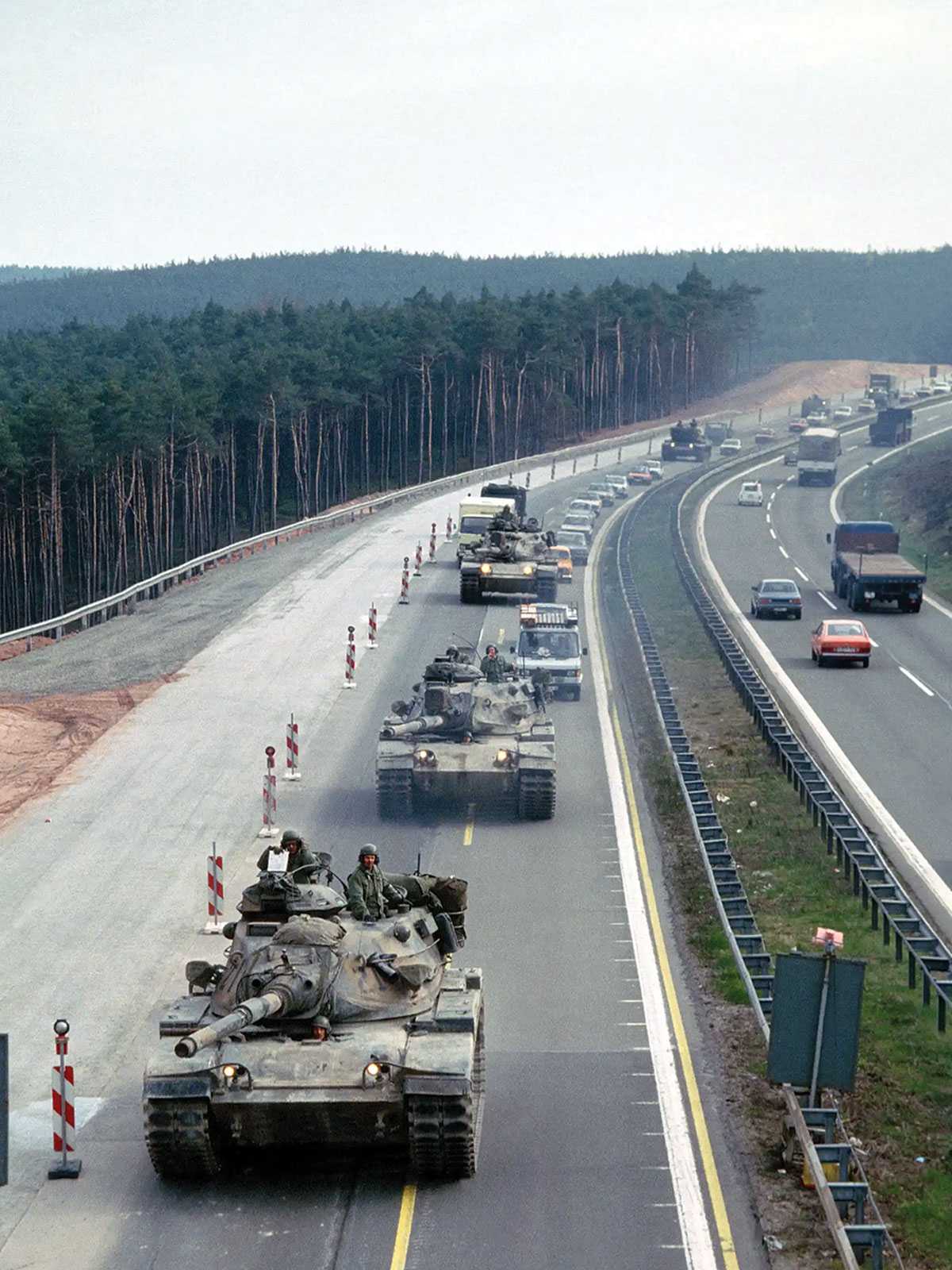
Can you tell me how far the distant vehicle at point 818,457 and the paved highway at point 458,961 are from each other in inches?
2650

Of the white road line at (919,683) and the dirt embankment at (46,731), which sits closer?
the dirt embankment at (46,731)

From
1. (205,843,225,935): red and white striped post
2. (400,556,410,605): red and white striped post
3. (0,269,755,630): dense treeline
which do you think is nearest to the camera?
(205,843,225,935): red and white striped post

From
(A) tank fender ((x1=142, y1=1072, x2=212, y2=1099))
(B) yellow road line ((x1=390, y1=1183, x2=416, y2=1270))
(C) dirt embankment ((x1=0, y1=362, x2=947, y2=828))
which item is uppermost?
(A) tank fender ((x1=142, y1=1072, x2=212, y2=1099))

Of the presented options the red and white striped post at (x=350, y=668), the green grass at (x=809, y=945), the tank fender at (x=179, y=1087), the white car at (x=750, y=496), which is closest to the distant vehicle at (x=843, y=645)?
the green grass at (x=809, y=945)

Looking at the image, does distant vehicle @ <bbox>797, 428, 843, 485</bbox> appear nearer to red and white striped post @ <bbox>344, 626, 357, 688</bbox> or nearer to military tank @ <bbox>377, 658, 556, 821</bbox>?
red and white striped post @ <bbox>344, 626, 357, 688</bbox>

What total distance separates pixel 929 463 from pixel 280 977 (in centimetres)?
9719

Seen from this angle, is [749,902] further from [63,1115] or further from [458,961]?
[63,1115]

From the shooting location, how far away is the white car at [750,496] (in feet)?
333

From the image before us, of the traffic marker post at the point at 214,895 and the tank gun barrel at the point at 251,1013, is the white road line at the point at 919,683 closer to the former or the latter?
the traffic marker post at the point at 214,895

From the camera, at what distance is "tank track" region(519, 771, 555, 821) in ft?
109

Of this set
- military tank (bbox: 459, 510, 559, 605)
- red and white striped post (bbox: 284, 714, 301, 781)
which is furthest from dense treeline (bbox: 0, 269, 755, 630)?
red and white striped post (bbox: 284, 714, 301, 781)

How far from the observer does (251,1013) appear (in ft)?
57.0

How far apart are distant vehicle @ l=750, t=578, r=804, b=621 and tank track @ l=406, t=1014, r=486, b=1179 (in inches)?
1820

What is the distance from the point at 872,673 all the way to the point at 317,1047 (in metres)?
36.3
